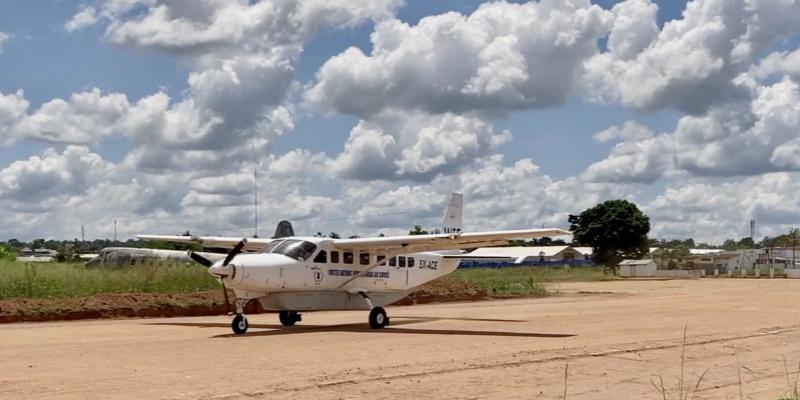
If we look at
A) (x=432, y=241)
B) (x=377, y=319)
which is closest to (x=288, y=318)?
(x=377, y=319)

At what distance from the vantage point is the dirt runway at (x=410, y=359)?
11609 mm

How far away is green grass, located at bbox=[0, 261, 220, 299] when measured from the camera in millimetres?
30484

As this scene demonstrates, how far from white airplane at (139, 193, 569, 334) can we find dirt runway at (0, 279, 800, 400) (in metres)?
0.75

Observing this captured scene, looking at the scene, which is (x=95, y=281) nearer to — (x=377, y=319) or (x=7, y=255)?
(x=377, y=319)

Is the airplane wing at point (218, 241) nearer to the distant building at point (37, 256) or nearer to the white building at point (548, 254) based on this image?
the distant building at point (37, 256)

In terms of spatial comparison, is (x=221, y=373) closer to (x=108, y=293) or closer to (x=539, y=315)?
(x=539, y=315)

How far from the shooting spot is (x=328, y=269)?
2419 centimetres

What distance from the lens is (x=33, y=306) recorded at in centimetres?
2758

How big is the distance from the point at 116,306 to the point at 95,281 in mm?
3947

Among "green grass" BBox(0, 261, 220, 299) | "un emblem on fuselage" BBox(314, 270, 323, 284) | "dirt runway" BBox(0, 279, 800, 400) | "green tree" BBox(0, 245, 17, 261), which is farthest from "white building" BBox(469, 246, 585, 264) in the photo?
"un emblem on fuselage" BBox(314, 270, 323, 284)

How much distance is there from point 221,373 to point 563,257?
4686 inches

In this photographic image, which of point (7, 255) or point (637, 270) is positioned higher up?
point (7, 255)

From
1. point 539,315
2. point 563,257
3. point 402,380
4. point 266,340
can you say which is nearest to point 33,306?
point 266,340

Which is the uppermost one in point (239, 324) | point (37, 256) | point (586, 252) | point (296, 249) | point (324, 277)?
point (37, 256)
